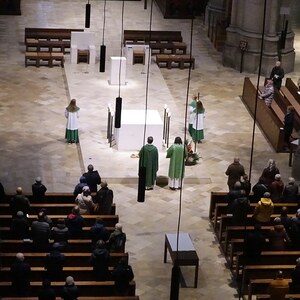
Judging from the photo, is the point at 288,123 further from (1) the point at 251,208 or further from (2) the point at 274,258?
(2) the point at 274,258

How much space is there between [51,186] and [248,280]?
620 cm

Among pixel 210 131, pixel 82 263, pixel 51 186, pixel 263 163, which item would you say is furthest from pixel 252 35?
pixel 82 263

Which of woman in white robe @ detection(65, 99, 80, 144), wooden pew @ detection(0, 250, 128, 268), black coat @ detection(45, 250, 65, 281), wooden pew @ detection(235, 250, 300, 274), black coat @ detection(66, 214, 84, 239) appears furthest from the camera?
woman in white robe @ detection(65, 99, 80, 144)

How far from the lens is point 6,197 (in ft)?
65.3

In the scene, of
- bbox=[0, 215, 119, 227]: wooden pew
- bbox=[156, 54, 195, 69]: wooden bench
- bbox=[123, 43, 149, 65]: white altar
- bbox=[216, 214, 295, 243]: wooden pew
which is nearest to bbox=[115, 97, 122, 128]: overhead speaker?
bbox=[0, 215, 119, 227]: wooden pew

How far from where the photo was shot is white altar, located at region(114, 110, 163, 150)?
2372 cm

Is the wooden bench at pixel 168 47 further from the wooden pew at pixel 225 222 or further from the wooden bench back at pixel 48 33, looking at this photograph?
the wooden pew at pixel 225 222

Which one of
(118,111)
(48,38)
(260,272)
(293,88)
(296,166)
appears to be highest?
(118,111)

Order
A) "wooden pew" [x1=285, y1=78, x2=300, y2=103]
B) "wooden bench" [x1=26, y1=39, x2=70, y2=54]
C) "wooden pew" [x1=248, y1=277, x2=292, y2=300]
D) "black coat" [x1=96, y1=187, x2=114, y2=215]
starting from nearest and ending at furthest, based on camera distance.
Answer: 1. "wooden pew" [x1=248, y1=277, x2=292, y2=300]
2. "black coat" [x1=96, y1=187, x2=114, y2=215]
3. "wooden pew" [x1=285, y1=78, x2=300, y2=103]
4. "wooden bench" [x1=26, y1=39, x2=70, y2=54]

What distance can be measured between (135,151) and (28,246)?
6594 millimetres

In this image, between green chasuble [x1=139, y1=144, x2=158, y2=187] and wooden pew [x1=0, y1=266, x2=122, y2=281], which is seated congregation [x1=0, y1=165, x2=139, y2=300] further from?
green chasuble [x1=139, y1=144, x2=158, y2=187]

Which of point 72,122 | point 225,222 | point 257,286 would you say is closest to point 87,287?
point 257,286

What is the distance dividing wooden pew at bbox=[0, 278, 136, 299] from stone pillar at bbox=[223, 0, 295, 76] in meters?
14.8

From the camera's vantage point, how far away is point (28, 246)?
707 inches
